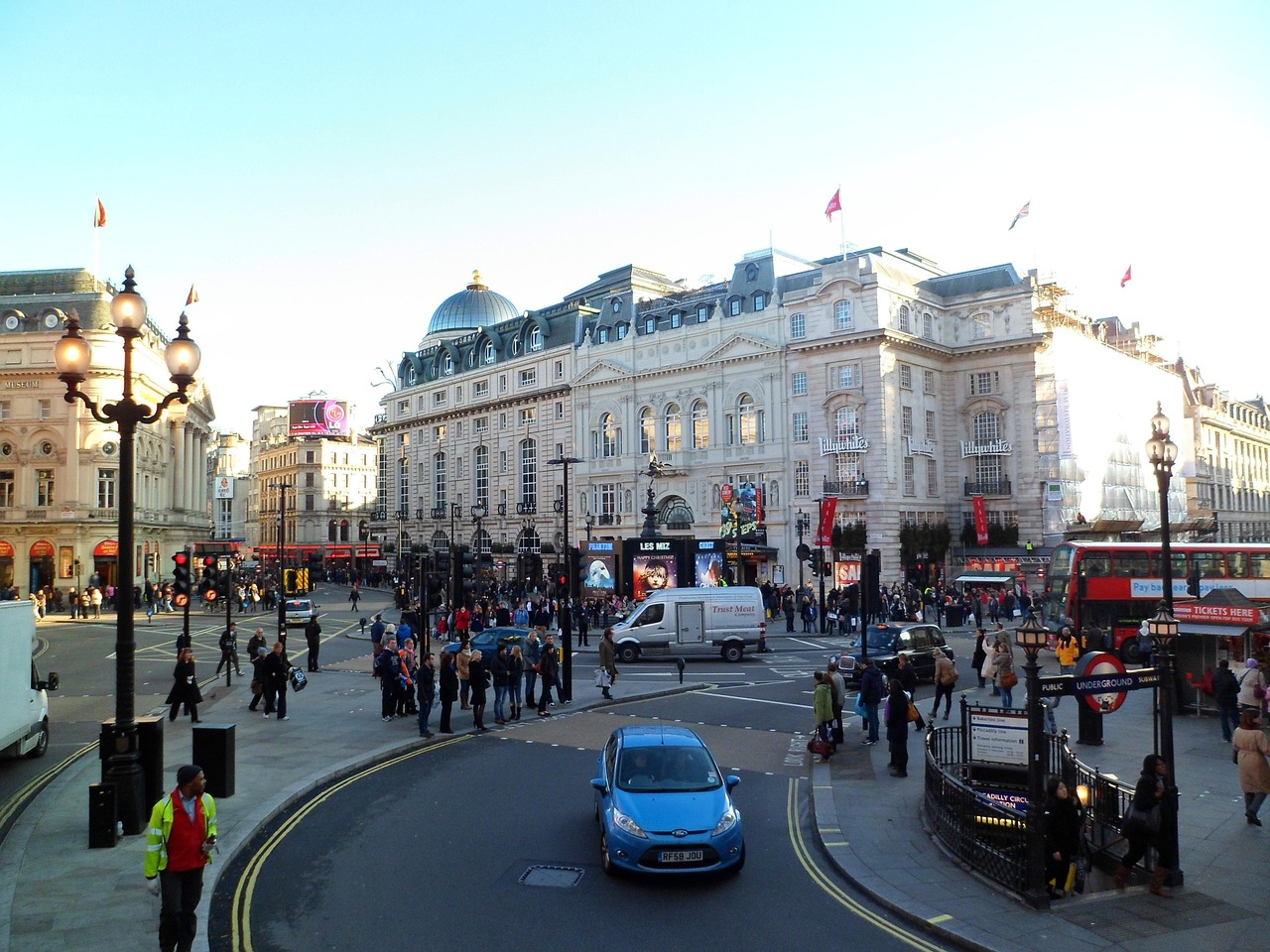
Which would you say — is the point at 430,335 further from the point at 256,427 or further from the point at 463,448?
the point at 256,427

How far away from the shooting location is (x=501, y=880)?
10.7 m

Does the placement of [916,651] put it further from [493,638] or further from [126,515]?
[126,515]

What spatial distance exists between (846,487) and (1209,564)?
25538mm

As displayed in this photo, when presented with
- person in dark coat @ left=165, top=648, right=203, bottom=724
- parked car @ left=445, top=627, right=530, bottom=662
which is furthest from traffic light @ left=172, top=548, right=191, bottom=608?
parked car @ left=445, top=627, right=530, bottom=662

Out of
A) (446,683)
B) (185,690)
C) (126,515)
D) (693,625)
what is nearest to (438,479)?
(693,625)

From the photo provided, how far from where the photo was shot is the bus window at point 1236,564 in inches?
1204

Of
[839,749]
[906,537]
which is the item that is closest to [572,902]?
[839,749]

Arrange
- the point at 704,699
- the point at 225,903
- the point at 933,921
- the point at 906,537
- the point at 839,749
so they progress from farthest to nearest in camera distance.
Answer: the point at 906,537 → the point at 704,699 → the point at 839,749 → the point at 225,903 → the point at 933,921

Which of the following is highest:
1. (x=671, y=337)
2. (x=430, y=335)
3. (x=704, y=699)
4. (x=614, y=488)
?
(x=430, y=335)

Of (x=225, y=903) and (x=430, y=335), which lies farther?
(x=430, y=335)

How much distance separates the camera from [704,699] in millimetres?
23906

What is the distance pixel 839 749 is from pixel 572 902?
9030 millimetres

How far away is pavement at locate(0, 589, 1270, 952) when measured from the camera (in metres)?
9.06

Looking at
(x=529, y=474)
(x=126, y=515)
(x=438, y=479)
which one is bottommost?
(x=126, y=515)
